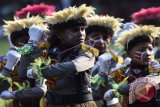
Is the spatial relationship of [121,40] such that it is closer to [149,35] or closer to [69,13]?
[149,35]

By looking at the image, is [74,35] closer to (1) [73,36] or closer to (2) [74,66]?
(1) [73,36]

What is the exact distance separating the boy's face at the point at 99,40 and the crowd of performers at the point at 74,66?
1 cm

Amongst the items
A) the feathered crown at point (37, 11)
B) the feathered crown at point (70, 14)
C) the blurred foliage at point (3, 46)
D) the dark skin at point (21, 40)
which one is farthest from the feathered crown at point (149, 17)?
the blurred foliage at point (3, 46)

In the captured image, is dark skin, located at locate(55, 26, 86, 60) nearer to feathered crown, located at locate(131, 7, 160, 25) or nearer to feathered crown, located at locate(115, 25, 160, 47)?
feathered crown, located at locate(115, 25, 160, 47)

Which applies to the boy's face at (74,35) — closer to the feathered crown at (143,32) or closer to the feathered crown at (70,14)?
the feathered crown at (70,14)

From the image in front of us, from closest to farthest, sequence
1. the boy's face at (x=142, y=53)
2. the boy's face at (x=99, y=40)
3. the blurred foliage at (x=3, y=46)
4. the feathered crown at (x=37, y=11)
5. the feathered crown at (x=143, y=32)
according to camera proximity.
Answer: the boy's face at (x=142, y=53)
the feathered crown at (x=143, y=32)
the boy's face at (x=99, y=40)
the feathered crown at (x=37, y=11)
the blurred foliage at (x=3, y=46)

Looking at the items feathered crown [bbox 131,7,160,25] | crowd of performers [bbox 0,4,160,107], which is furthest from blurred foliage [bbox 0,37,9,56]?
crowd of performers [bbox 0,4,160,107]

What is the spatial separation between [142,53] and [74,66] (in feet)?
3.17

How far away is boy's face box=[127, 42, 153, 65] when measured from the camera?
6.85m

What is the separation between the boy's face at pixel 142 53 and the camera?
270 inches

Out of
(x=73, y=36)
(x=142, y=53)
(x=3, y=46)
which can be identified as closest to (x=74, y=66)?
(x=73, y=36)

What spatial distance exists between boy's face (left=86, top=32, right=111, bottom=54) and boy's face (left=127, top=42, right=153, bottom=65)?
1.03 meters

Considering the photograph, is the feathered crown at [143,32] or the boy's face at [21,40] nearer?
the feathered crown at [143,32]

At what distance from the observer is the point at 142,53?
271 inches
